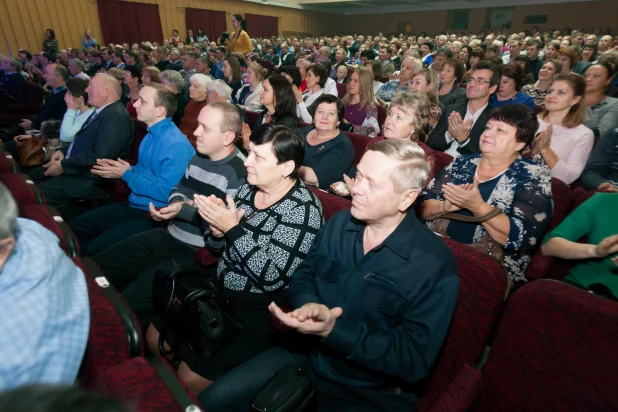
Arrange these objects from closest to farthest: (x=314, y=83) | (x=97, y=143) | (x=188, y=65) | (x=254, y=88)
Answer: (x=97, y=143) < (x=314, y=83) < (x=254, y=88) < (x=188, y=65)

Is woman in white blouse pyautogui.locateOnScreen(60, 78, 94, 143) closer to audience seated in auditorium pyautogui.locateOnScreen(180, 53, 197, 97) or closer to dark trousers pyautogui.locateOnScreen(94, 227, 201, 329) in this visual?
dark trousers pyautogui.locateOnScreen(94, 227, 201, 329)

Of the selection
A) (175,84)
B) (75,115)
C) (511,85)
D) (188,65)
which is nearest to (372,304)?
(511,85)

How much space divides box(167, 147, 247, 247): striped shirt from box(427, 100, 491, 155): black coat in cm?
201

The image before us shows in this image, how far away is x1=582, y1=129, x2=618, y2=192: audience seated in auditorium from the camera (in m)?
2.33

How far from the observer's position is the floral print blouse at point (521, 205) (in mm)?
1651

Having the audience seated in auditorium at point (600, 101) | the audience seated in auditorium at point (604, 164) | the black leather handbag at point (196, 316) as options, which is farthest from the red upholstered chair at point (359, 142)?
the audience seated in auditorium at point (600, 101)

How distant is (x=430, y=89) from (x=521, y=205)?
8.78 ft

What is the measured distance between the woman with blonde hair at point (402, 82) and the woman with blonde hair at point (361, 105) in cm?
37

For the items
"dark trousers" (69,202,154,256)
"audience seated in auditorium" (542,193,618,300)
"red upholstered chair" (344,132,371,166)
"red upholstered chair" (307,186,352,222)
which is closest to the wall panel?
"dark trousers" (69,202,154,256)

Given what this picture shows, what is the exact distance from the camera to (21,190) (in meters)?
2.04

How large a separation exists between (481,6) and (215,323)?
2183cm

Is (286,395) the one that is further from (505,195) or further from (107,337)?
(505,195)

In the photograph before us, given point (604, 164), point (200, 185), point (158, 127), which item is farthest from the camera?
point (158, 127)

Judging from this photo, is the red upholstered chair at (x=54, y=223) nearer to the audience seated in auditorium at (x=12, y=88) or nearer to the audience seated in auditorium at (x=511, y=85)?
the audience seated in auditorium at (x=511, y=85)
